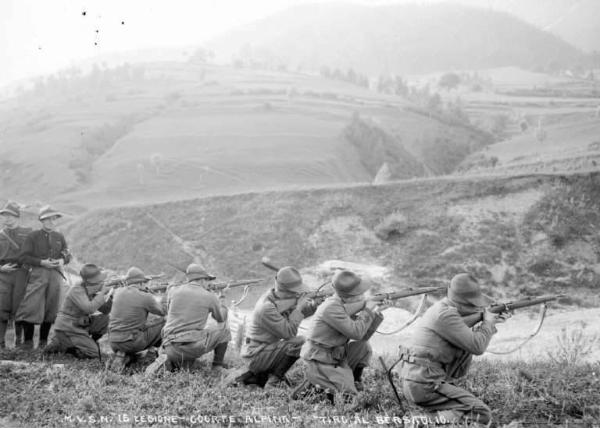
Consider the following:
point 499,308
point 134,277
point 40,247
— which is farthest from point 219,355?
point 499,308

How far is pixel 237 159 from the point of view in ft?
143

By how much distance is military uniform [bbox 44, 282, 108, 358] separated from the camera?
31.9ft

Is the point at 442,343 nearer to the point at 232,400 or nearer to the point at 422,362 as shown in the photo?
the point at 422,362

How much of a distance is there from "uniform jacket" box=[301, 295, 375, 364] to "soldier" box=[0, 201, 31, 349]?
659cm

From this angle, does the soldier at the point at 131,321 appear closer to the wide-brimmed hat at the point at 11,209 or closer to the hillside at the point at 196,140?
the wide-brimmed hat at the point at 11,209

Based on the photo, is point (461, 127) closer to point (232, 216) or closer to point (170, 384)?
point (232, 216)

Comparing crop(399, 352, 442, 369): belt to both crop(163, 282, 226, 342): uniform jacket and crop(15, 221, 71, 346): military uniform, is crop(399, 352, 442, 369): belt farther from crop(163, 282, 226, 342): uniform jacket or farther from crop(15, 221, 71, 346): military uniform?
crop(15, 221, 71, 346): military uniform

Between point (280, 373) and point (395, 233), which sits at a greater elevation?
point (280, 373)

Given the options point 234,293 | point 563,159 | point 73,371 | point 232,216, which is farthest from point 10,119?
point 73,371

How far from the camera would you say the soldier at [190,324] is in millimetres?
8438

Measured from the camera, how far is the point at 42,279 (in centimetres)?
1069

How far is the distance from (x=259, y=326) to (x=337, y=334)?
1541 mm

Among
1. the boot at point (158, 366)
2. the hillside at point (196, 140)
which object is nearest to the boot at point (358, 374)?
the boot at point (158, 366)

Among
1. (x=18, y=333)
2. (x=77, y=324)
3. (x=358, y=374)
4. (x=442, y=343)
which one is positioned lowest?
(x=18, y=333)
